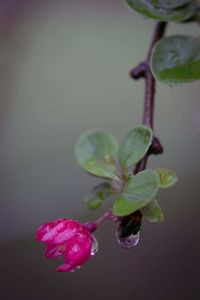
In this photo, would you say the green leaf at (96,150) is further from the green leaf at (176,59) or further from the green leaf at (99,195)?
the green leaf at (176,59)

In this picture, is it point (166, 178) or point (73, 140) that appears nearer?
point (166, 178)

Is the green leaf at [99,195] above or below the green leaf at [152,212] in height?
below

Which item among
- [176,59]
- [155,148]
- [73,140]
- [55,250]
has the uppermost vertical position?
[176,59]

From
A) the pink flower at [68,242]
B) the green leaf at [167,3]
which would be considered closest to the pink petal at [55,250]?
the pink flower at [68,242]

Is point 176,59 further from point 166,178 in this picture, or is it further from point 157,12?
point 166,178

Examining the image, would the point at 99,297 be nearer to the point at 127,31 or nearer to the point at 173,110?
the point at 173,110

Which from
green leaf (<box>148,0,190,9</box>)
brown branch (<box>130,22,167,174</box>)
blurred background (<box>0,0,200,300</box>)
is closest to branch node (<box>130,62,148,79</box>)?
brown branch (<box>130,22,167,174</box>)

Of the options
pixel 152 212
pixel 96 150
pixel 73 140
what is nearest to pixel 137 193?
pixel 152 212

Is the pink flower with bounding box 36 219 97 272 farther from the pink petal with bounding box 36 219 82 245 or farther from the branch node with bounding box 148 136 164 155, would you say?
the branch node with bounding box 148 136 164 155
